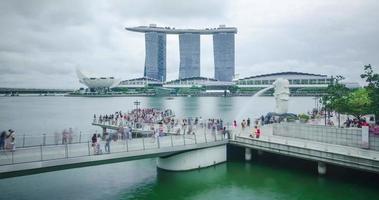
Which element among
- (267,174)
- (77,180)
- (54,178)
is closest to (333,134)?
(267,174)

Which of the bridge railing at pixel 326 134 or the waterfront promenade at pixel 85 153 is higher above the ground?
the bridge railing at pixel 326 134

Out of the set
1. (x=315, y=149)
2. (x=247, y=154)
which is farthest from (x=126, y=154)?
(x=315, y=149)

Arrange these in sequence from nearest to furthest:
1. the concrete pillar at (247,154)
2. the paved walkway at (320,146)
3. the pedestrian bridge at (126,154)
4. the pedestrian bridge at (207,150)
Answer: the pedestrian bridge at (126,154), the pedestrian bridge at (207,150), the paved walkway at (320,146), the concrete pillar at (247,154)

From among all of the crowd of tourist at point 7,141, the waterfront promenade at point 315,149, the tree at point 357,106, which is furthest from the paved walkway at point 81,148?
the tree at point 357,106

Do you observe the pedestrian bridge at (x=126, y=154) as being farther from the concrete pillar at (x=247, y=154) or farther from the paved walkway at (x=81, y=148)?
the concrete pillar at (x=247, y=154)

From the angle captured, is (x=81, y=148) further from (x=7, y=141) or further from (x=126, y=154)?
(x=7, y=141)

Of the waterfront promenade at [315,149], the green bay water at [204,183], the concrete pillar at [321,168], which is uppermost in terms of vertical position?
the waterfront promenade at [315,149]
